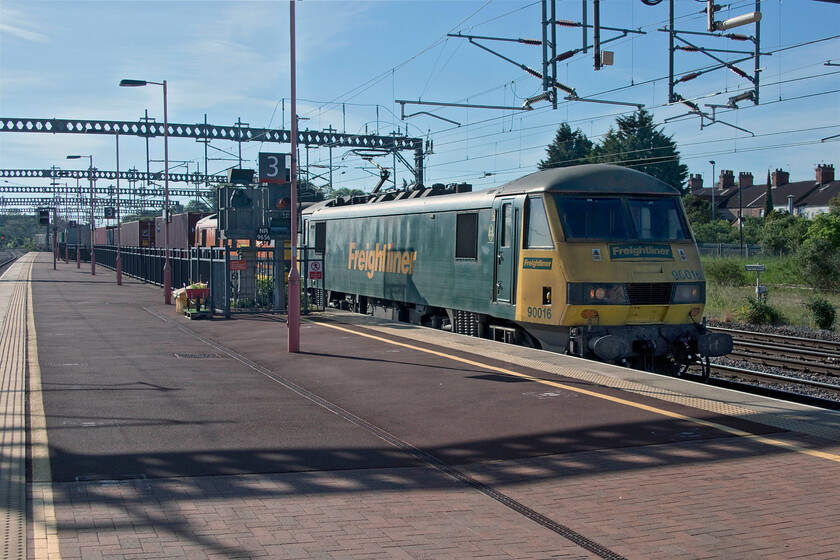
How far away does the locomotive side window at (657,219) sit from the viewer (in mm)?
13062

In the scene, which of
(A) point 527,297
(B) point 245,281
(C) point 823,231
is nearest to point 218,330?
(B) point 245,281

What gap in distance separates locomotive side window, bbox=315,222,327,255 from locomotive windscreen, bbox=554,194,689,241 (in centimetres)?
1150

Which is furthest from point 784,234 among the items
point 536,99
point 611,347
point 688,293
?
point 611,347

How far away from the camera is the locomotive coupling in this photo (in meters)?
12.6

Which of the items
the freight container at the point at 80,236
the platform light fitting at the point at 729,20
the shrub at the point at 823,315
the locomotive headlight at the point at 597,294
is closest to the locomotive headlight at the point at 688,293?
the locomotive headlight at the point at 597,294

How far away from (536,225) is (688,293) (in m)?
2.66

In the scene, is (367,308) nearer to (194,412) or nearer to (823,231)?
(194,412)

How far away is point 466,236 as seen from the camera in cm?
1534

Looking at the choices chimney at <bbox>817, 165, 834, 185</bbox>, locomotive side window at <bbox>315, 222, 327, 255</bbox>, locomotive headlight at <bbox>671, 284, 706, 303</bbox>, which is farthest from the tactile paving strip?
chimney at <bbox>817, 165, 834, 185</bbox>

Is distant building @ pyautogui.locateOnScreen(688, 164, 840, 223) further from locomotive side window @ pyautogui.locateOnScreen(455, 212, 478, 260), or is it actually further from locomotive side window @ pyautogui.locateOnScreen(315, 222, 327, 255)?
locomotive side window @ pyautogui.locateOnScreen(455, 212, 478, 260)

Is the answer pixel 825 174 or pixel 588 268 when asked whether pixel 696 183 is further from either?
pixel 588 268

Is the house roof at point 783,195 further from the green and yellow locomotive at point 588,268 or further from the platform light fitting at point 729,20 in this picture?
the green and yellow locomotive at point 588,268

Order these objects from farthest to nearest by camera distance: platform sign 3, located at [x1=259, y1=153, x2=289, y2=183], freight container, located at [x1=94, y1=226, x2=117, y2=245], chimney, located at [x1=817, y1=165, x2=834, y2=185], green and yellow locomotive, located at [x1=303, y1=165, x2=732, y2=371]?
chimney, located at [x1=817, y1=165, x2=834, y2=185], freight container, located at [x1=94, y1=226, x2=117, y2=245], platform sign 3, located at [x1=259, y1=153, x2=289, y2=183], green and yellow locomotive, located at [x1=303, y1=165, x2=732, y2=371]

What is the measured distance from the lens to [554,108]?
2011 centimetres
